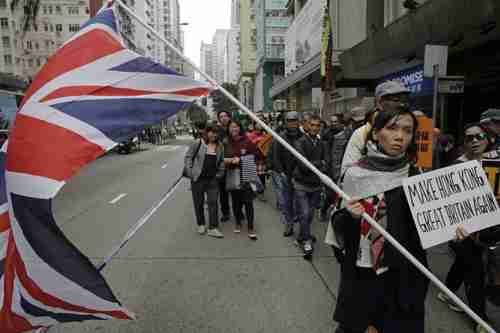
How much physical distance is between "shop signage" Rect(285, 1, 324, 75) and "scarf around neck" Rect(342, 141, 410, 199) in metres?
19.3

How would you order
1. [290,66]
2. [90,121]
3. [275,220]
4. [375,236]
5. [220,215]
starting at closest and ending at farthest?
1. [375,236]
2. [90,121]
3. [275,220]
4. [220,215]
5. [290,66]

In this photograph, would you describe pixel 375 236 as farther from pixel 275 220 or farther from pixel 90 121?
pixel 275 220

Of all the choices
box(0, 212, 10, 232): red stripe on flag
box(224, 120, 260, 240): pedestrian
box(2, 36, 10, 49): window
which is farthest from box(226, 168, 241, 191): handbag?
box(2, 36, 10, 49): window

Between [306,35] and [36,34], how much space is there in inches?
2350

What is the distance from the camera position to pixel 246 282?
430 centimetres

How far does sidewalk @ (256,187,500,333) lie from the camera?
3.36m

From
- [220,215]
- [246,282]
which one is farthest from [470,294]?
[220,215]

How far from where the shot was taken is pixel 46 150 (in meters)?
2.27

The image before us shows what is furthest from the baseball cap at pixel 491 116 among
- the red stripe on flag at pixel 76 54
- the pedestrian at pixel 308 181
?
the red stripe on flag at pixel 76 54

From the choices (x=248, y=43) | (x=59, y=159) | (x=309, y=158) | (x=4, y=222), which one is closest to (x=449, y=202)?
(x=59, y=159)

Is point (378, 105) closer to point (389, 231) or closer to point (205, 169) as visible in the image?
point (389, 231)

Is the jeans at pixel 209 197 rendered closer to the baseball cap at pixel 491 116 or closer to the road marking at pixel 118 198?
the road marking at pixel 118 198

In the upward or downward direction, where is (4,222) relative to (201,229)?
upward

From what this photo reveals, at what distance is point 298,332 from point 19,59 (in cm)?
6502
